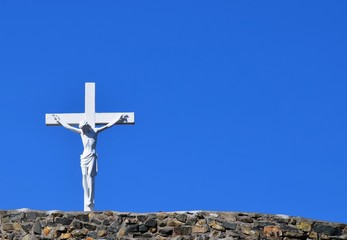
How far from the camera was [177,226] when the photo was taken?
709 inches

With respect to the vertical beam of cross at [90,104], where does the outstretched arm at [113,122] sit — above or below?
below

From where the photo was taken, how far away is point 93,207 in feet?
66.4

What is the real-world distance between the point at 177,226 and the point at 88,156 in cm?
332

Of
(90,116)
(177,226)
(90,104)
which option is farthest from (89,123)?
(177,226)

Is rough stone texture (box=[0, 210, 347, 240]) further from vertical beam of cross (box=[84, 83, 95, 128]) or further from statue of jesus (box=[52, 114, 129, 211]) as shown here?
vertical beam of cross (box=[84, 83, 95, 128])

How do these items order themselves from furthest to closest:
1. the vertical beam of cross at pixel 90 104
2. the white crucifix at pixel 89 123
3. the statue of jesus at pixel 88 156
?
the vertical beam of cross at pixel 90 104 < the white crucifix at pixel 89 123 < the statue of jesus at pixel 88 156

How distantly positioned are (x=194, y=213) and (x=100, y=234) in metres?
1.73

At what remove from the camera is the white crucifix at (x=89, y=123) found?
20422 mm

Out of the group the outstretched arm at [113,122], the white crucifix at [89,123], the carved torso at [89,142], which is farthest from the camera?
the outstretched arm at [113,122]

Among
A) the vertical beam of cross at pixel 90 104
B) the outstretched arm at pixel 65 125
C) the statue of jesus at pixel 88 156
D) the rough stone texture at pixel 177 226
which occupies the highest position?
the vertical beam of cross at pixel 90 104

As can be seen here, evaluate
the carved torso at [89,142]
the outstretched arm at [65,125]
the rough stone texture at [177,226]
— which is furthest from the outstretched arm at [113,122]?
the rough stone texture at [177,226]

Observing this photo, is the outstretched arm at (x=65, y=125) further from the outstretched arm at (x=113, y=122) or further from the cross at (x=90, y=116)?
the outstretched arm at (x=113, y=122)

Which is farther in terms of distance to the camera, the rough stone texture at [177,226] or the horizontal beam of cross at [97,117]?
the horizontal beam of cross at [97,117]

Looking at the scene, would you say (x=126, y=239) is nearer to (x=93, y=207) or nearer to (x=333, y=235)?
(x=93, y=207)
